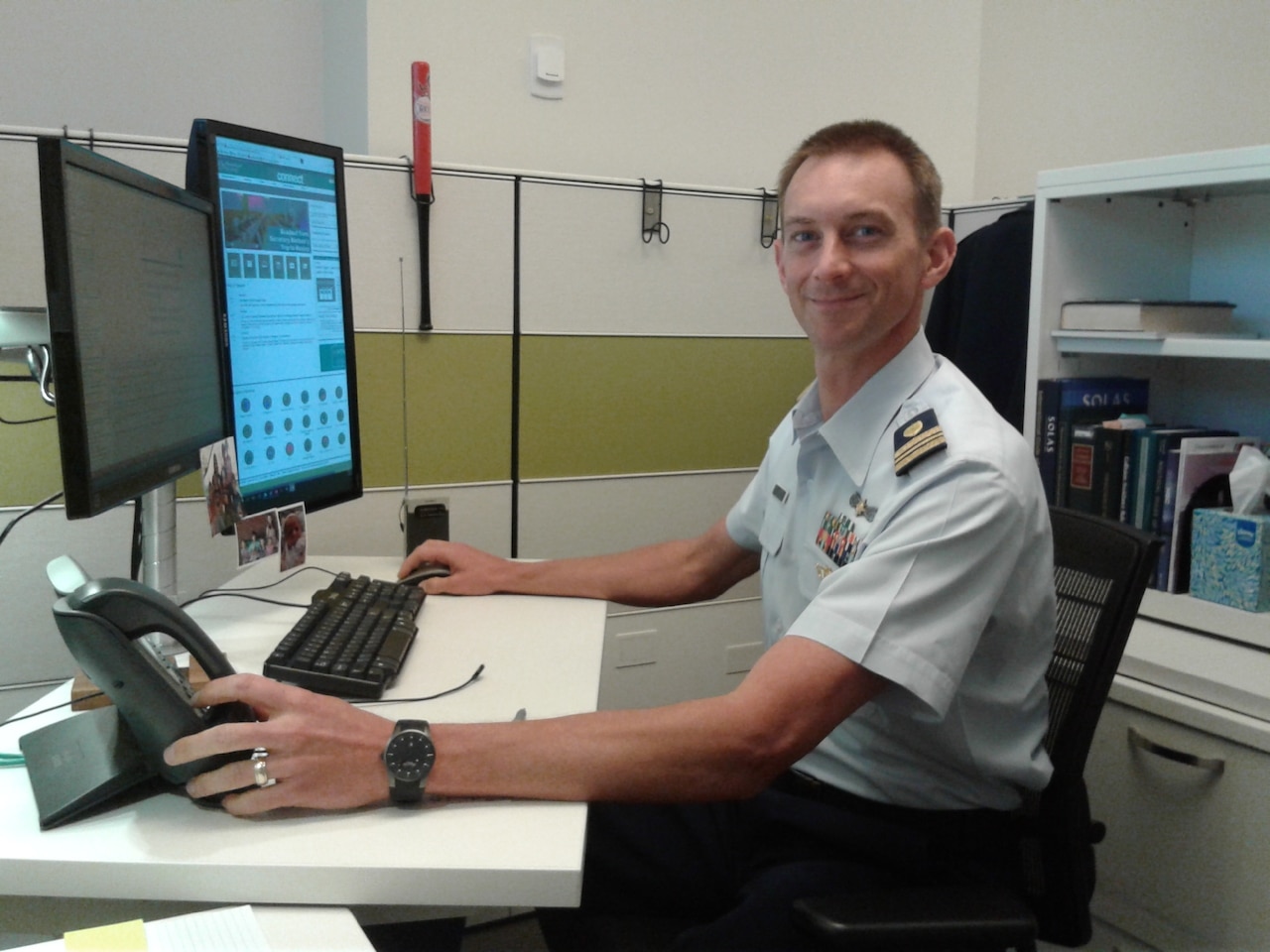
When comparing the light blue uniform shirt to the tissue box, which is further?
the tissue box

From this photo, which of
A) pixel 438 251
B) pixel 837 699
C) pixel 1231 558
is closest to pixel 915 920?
pixel 837 699

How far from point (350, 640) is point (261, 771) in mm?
367

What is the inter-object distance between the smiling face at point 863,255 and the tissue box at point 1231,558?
2.88 feet

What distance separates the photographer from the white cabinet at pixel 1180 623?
139cm

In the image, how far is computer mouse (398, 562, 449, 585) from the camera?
1.55 metres

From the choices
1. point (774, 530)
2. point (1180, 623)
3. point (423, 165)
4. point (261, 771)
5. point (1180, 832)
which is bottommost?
point (1180, 832)

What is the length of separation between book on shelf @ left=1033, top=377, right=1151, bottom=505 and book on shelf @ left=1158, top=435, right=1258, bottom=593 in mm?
200

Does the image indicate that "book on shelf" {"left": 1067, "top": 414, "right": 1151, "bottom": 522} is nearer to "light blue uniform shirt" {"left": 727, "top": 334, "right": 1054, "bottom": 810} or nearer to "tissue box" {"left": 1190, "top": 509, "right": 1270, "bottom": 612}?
"tissue box" {"left": 1190, "top": 509, "right": 1270, "bottom": 612}

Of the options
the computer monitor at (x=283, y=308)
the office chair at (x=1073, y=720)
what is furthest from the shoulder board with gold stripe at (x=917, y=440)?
the computer monitor at (x=283, y=308)

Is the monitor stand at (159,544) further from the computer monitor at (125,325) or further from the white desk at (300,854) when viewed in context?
the white desk at (300,854)

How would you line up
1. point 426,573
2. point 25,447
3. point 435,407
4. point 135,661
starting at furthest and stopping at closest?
point 435,407 < point 25,447 < point 426,573 < point 135,661

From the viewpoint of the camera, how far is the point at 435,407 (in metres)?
2.18

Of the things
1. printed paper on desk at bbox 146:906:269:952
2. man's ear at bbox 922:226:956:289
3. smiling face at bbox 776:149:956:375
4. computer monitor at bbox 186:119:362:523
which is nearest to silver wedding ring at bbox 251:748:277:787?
printed paper on desk at bbox 146:906:269:952

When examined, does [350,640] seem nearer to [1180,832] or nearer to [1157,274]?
[1180,832]
